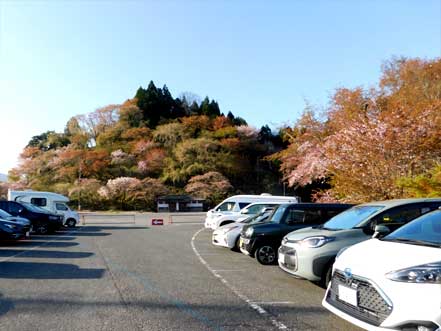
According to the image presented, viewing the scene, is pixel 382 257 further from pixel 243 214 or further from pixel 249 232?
pixel 243 214

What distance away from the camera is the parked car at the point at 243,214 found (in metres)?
18.8

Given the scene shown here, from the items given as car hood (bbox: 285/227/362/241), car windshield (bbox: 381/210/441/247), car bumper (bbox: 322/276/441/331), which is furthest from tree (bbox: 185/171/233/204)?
car bumper (bbox: 322/276/441/331)

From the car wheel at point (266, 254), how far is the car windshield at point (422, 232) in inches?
197

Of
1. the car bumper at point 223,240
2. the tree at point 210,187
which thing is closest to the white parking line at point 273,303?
the car bumper at point 223,240

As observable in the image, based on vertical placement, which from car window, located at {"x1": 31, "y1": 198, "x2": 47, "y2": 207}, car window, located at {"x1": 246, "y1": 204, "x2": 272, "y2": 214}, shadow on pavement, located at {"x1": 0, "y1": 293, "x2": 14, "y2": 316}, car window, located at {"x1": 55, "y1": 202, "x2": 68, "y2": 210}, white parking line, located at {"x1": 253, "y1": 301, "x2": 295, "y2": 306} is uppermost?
car window, located at {"x1": 31, "y1": 198, "x2": 47, "y2": 207}

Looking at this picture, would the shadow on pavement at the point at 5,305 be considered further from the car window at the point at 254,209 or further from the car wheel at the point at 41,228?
the car wheel at the point at 41,228

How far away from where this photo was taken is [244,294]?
23.4 feet

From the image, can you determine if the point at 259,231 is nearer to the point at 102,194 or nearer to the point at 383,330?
the point at 383,330

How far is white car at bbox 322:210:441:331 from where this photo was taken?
158 inches

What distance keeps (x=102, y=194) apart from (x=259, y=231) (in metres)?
50.7

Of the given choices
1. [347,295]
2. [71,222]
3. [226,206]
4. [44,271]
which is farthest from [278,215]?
[71,222]

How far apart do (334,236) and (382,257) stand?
2674mm

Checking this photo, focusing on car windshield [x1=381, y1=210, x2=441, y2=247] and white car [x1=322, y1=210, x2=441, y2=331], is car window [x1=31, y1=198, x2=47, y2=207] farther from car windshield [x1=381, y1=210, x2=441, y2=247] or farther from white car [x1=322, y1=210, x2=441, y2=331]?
car windshield [x1=381, y1=210, x2=441, y2=247]

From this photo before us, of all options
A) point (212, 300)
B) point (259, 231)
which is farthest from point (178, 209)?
point (212, 300)
